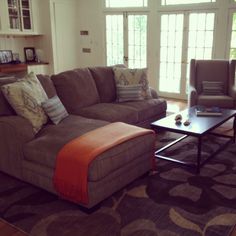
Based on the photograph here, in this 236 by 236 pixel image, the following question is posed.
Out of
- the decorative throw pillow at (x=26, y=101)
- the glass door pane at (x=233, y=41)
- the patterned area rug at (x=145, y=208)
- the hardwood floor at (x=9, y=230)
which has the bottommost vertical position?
the hardwood floor at (x=9, y=230)

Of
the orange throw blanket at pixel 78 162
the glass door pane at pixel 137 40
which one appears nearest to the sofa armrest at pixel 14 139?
the orange throw blanket at pixel 78 162

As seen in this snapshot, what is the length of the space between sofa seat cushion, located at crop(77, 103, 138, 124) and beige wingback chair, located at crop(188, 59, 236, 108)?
1.20 meters

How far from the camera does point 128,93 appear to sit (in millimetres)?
4184

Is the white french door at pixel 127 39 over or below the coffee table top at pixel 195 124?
over

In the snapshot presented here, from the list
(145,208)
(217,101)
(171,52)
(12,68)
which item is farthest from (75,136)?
(171,52)

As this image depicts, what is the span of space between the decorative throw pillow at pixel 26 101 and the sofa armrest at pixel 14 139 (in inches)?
3.8

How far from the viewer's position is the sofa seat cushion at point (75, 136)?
91.7 inches

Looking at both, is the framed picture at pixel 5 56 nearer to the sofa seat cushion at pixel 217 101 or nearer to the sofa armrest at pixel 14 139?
the sofa armrest at pixel 14 139

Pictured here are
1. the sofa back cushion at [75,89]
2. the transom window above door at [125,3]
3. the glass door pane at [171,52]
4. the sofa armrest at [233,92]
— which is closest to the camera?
the sofa back cushion at [75,89]

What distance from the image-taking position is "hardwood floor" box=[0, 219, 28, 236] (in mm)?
2170

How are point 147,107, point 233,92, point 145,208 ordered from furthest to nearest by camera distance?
point 233,92, point 147,107, point 145,208

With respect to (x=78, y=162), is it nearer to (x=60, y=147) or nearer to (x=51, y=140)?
(x=60, y=147)

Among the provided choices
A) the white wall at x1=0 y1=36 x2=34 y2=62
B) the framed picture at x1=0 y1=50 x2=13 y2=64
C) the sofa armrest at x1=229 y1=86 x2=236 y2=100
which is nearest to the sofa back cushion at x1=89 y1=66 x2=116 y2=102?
the sofa armrest at x1=229 y1=86 x2=236 y2=100

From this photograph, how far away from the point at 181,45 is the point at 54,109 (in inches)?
159
